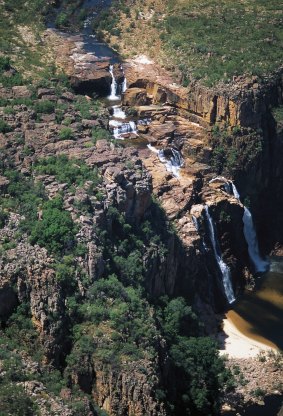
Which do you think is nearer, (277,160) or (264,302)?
(264,302)

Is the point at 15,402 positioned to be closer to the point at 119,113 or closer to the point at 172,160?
the point at 172,160

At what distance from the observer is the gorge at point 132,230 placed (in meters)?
57.5

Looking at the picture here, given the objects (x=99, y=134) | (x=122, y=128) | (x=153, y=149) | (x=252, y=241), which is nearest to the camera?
(x=99, y=134)

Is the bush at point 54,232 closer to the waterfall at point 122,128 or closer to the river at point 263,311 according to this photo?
the river at point 263,311

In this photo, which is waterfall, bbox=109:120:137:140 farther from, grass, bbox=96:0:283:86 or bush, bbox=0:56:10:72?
bush, bbox=0:56:10:72

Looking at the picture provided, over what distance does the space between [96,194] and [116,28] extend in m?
37.6

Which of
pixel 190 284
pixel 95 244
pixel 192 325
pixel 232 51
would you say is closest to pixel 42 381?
pixel 95 244

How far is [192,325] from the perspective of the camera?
227ft

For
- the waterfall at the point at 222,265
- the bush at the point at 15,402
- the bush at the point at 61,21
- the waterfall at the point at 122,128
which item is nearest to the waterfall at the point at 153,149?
the waterfall at the point at 122,128

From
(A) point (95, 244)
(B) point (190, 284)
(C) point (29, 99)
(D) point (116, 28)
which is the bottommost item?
(B) point (190, 284)

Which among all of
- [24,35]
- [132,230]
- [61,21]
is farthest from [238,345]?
[61,21]

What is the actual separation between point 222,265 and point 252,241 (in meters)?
6.70

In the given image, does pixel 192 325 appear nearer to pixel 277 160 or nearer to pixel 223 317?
pixel 223 317

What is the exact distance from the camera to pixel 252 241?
86.8 meters
